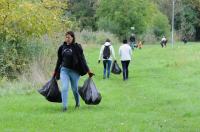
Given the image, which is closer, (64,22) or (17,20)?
(17,20)

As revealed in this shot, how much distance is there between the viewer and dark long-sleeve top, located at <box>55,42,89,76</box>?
14.9 m

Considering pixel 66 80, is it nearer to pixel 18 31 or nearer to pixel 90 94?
pixel 90 94

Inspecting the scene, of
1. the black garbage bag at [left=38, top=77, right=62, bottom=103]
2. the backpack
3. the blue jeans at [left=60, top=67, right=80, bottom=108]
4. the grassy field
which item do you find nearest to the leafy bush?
the backpack

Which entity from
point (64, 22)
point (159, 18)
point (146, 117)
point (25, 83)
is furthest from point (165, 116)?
point (159, 18)

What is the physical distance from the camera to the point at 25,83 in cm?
2097

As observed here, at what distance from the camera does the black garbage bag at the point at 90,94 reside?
15195mm

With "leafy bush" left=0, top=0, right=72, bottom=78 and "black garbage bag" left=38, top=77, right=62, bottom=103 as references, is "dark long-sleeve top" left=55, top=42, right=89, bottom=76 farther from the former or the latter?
"leafy bush" left=0, top=0, right=72, bottom=78

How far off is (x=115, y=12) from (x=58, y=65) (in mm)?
61033

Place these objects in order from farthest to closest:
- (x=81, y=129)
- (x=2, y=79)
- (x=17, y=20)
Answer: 1. (x=17, y=20)
2. (x=2, y=79)
3. (x=81, y=129)

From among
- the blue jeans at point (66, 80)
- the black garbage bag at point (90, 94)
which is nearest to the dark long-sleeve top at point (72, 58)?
the blue jeans at point (66, 80)

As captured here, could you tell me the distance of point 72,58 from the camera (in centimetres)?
1485

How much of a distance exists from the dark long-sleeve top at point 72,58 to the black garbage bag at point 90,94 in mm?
522

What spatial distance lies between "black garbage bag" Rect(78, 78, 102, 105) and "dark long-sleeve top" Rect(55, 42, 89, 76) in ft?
1.71

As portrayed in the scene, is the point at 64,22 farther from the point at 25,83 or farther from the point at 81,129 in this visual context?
the point at 81,129
